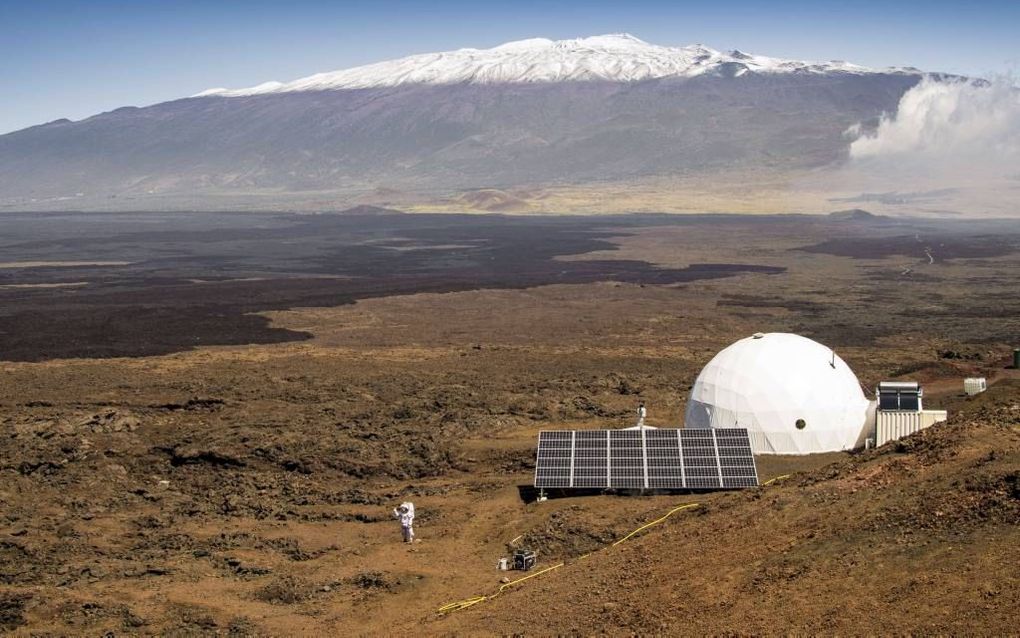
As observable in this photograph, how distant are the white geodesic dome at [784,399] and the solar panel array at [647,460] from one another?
186 cm

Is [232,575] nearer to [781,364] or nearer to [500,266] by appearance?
[781,364]

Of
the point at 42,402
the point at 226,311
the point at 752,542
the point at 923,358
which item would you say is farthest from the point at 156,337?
the point at 752,542

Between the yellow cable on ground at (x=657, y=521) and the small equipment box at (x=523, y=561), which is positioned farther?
the yellow cable on ground at (x=657, y=521)

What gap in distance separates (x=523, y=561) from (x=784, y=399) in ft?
32.4

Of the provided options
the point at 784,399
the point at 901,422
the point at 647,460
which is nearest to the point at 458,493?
the point at 647,460

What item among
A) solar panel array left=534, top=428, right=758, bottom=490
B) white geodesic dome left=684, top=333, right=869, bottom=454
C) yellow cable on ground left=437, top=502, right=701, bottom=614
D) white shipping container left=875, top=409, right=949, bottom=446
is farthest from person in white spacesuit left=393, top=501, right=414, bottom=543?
white shipping container left=875, top=409, right=949, bottom=446

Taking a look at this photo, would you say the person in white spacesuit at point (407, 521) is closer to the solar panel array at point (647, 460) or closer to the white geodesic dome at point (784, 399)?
the solar panel array at point (647, 460)

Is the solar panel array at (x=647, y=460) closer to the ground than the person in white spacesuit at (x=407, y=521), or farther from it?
farther from it

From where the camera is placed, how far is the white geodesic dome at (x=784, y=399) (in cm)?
2905

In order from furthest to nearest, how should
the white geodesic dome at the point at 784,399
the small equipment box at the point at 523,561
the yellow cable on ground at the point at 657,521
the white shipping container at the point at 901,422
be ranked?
the white geodesic dome at the point at 784,399 → the white shipping container at the point at 901,422 → the yellow cable on ground at the point at 657,521 → the small equipment box at the point at 523,561

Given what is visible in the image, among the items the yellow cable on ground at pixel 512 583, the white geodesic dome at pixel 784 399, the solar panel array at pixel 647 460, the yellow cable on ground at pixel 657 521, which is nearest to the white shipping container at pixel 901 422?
the white geodesic dome at pixel 784 399

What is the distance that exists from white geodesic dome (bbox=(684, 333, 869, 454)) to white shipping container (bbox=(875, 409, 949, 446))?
126cm

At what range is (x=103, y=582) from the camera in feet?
72.7

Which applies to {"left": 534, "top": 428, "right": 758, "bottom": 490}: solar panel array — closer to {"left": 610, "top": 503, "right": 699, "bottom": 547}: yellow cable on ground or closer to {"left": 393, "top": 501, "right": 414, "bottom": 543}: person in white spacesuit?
{"left": 610, "top": 503, "right": 699, "bottom": 547}: yellow cable on ground
